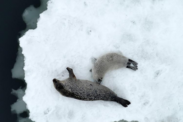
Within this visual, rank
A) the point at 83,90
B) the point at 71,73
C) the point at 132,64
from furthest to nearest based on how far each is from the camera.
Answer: the point at 132,64 < the point at 71,73 < the point at 83,90

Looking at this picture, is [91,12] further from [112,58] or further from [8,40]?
[8,40]

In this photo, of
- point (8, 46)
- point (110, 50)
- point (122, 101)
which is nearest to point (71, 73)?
point (110, 50)

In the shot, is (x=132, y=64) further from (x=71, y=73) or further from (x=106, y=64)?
(x=71, y=73)

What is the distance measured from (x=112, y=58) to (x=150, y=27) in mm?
1366

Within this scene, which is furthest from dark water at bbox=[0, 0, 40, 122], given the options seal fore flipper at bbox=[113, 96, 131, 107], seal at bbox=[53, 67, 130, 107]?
seal fore flipper at bbox=[113, 96, 131, 107]

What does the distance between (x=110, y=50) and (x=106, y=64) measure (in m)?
0.49

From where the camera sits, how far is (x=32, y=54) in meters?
5.34

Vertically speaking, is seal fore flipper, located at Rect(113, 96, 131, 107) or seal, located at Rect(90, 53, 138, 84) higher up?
seal, located at Rect(90, 53, 138, 84)

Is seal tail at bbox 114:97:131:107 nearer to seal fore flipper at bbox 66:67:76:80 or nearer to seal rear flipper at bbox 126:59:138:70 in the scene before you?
seal rear flipper at bbox 126:59:138:70

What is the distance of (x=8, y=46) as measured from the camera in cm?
525

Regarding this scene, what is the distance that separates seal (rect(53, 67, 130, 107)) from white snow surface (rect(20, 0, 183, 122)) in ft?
0.89

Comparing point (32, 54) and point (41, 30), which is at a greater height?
point (41, 30)

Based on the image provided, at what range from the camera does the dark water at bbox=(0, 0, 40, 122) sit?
5.20 meters

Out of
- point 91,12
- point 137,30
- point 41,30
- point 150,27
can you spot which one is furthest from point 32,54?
point 150,27
